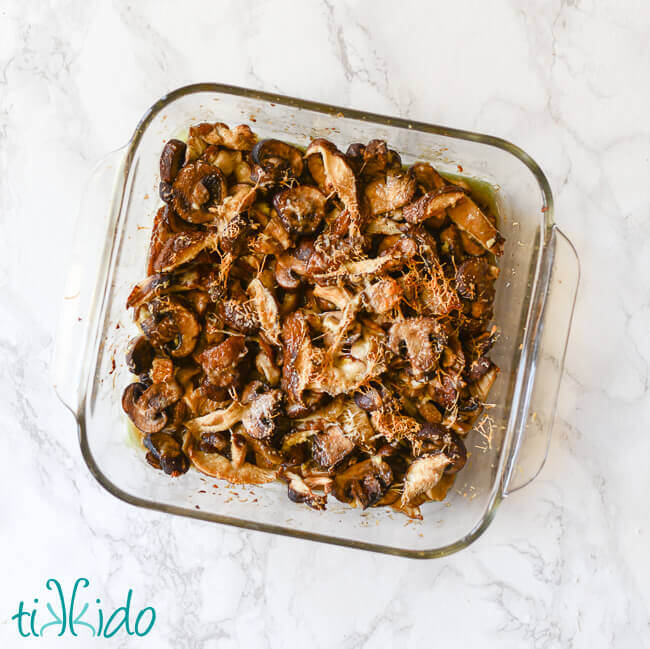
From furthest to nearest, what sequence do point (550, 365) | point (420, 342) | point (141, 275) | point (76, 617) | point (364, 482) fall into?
point (76, 617) < point (550, 365) < point (141, 275) < point (364, 482) < point (420, 342)

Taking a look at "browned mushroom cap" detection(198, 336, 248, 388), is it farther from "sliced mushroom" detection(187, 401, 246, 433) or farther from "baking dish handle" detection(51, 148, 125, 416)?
"baking dish handle" detection(51, 148, 125, 416)

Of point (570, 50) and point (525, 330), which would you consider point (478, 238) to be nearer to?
point (525, 330)

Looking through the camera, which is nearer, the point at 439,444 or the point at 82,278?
the point at 439,444

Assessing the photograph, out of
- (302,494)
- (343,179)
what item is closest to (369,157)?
(343,179)

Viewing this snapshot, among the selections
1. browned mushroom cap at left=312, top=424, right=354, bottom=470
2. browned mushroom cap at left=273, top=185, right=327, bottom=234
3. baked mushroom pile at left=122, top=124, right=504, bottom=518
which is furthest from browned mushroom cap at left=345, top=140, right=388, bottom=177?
browned mushroom cap at left=312, top=424, right=354, bottom=470

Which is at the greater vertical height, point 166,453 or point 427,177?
point 427,177

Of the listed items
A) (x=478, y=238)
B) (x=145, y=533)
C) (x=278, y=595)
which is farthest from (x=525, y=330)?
(x=145, y=533)

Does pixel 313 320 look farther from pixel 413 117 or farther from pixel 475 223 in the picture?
pixel 413 117
